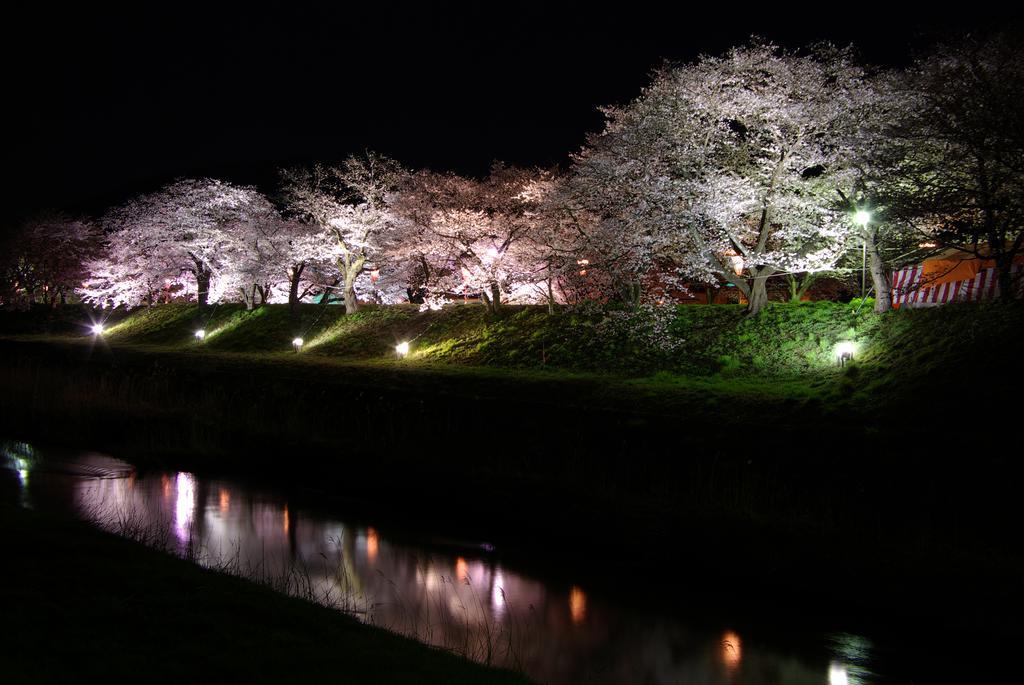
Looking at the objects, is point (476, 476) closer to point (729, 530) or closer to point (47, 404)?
point (729, 530)

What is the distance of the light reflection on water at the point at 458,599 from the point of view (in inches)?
302

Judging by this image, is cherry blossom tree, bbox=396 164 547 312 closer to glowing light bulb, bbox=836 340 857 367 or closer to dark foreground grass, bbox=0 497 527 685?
glowing light bulb, bbox=836 340 857 367

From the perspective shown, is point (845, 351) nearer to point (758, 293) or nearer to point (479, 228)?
point (758, 293)

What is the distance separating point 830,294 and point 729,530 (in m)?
26.0

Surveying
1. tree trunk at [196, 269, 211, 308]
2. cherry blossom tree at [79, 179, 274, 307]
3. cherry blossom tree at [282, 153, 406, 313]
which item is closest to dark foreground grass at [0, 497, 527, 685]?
cherry blossom tree at [282, 153, 406, 313]

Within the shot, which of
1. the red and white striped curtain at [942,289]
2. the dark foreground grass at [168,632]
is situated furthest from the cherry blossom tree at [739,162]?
the dark foreground grass at [168,632]

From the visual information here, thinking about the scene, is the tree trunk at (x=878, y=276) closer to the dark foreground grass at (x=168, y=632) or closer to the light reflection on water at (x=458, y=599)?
the light reflection on water at (x=458, y=599)

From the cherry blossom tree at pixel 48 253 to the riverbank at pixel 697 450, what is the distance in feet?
124

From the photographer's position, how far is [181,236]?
4569 cm

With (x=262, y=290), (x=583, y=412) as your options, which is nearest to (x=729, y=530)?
(x=583, y=412)

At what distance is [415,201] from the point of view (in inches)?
1334

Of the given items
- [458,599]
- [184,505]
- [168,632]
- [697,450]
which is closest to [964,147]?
[697,450]

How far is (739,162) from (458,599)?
19.1 metres

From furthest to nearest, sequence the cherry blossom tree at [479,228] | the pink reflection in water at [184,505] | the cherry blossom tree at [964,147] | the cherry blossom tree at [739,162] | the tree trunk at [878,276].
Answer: the cherry blossom tree at [479,228]
the cherry blossom tree at [739,162]
the tree trunk at [878,276]
the cherry blossom tree at [964,147]
the pink reflection in water at [184,505]
